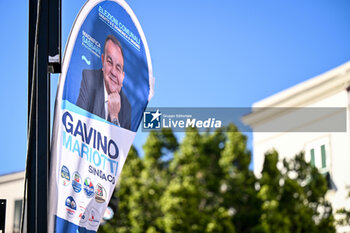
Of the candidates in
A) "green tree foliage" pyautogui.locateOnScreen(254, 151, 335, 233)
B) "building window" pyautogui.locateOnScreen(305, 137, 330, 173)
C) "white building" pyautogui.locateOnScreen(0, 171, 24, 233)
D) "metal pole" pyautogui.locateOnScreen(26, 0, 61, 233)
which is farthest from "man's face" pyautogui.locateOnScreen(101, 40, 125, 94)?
"building window" pyautogui.locateOnScreen(305, 137, 330, 173)

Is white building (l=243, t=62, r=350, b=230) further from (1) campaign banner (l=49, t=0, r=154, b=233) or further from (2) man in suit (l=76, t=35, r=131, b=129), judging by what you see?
(2) man in suit (l=76, t=35, r=131, b=129)

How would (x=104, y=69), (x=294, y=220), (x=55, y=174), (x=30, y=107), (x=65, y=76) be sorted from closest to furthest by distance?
1. (x=30, y=107)
2. (x=55, y=174)
3. (x=65, y=76)
4. (x=104, y=69)
5. (x=294, y=220)

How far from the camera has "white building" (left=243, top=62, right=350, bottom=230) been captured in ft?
52.0

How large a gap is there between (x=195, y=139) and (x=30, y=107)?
14.1m

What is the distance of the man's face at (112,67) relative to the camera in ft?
9.01

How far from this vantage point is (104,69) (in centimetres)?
274

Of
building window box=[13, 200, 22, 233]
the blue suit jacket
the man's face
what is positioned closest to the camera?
the blue suit jacket

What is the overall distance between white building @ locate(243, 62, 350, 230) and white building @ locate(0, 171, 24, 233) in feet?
42.1

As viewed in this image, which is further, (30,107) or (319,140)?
(319,140)

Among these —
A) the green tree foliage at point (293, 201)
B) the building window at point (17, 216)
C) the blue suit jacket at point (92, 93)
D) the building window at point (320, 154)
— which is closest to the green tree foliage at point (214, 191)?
the green tree foliage at point (293, 201)

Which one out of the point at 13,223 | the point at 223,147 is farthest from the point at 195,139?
the point at 13,223

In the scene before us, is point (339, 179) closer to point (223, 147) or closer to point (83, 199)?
point (223, 147)

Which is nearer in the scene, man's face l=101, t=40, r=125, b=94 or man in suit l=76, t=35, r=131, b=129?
man in suit l=76, t=35, r=131, b=129

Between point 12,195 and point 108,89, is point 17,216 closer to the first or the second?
point 12,195
